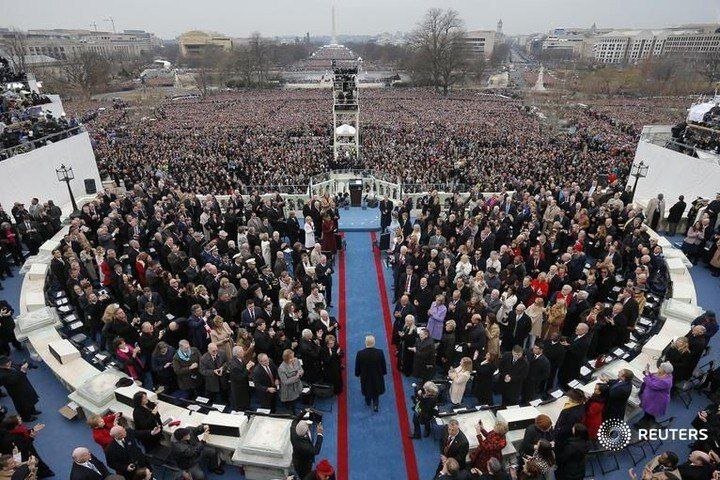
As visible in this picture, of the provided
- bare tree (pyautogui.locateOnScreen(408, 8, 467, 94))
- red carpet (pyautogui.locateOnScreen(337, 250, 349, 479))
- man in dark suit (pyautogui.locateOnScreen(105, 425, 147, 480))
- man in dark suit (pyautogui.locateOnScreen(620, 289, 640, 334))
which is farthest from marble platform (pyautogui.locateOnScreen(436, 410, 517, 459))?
bare tree (pyautogui.locateOnScreen(408, 8, 467, 94))

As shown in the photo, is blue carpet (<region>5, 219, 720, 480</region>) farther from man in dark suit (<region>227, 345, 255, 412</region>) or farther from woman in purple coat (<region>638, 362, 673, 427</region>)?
man in dark suit (<region>227, 345, 255, 412</region>)

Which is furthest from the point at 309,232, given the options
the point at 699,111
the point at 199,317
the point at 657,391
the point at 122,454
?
the point at 699,111

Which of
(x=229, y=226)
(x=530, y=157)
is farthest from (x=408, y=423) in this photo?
(x=530, y=157)

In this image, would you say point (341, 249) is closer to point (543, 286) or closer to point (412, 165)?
point (543, 286)

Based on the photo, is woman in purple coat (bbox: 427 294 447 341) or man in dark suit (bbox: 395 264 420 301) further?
man in dark suit (bbox: 395 264 420 301)

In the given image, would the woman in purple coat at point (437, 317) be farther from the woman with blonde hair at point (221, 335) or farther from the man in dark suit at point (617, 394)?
the woman with blonde hair at point (221, 335)
